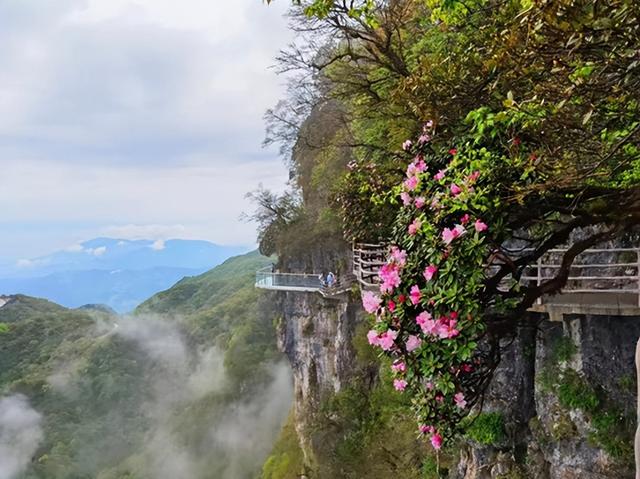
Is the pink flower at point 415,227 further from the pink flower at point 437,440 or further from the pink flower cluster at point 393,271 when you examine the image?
the pink flower at point 437,440

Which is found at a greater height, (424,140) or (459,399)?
(424,140)

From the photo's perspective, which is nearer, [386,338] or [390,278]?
[386,338]

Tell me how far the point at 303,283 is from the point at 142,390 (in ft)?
157

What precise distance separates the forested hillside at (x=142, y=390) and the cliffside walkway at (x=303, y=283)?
21.8 metres

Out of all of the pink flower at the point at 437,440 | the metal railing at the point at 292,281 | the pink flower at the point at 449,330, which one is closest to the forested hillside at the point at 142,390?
the metal railing at the point at 292,281

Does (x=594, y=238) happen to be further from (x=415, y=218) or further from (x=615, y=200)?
(x=415, y=218)

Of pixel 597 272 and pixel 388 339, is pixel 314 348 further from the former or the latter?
pixel 388 339

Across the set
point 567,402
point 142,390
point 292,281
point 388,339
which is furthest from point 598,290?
point 142,390

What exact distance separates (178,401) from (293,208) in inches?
1552

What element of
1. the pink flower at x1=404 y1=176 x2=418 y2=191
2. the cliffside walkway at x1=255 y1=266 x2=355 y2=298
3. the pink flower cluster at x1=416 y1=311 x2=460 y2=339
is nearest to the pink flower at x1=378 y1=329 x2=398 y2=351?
the pink flower cluster at x1=416 y1=311 x2=460 y2=339

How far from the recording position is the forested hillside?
42.8 m

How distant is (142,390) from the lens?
59.7 meters

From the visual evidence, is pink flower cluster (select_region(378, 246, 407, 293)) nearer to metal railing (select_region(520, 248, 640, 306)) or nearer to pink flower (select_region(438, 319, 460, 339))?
pink flower (select_region(438, 319, 460, 339))

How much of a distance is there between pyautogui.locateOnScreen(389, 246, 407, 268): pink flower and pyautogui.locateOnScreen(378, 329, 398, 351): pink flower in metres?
0.64
